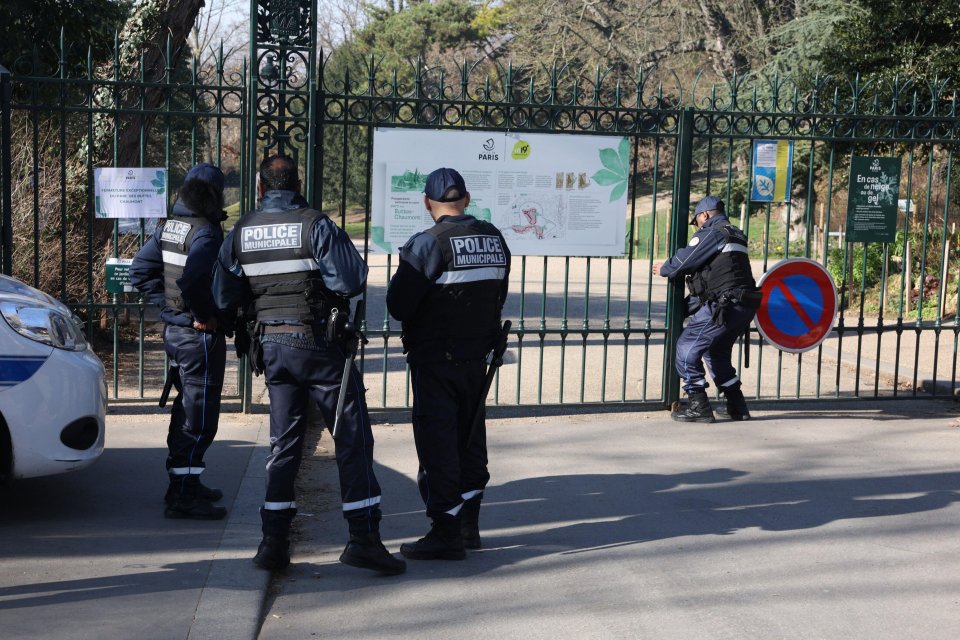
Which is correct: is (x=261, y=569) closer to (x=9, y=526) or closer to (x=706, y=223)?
(x=9, y=526)

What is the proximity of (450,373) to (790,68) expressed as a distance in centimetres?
1837

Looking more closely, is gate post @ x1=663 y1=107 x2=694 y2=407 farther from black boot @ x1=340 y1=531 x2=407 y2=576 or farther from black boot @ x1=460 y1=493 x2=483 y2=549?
black boot @ x1=340 y1=531 x2=407 y2=576

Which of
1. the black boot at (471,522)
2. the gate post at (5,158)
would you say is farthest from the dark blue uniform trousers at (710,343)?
the gate post at (5,158)

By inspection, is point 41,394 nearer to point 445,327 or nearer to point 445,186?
point 445,327

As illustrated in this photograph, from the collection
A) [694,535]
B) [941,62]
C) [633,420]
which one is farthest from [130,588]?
[941,62]

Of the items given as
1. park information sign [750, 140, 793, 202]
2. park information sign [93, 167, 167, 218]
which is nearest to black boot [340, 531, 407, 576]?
park information sign [93, 167, 167, 218]

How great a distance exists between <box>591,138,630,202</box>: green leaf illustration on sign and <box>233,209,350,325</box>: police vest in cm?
381

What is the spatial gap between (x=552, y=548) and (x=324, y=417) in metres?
1.37

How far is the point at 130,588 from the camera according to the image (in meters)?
4.58

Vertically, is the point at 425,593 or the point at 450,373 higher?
the point at 450,373

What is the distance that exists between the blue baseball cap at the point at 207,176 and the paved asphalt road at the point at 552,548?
172 centimetres

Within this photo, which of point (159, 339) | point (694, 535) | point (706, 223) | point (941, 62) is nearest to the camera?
point (694, 535)

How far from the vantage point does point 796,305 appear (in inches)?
334

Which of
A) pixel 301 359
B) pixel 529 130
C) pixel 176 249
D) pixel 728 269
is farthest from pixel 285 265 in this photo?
pixel 728 269
